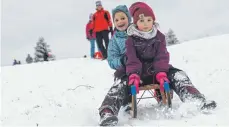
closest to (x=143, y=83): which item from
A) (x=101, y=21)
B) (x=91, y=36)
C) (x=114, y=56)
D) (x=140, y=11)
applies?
(x=114, y=56)

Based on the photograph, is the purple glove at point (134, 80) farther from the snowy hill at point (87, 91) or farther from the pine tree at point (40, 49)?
the pine tree at point (40, 49)

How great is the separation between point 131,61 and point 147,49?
363 millimetres

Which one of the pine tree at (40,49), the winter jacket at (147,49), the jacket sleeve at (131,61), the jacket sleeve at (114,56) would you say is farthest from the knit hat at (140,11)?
the pine tree at (40,49)

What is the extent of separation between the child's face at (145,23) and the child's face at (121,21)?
434 mm

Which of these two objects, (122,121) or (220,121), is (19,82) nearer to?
(122,121)

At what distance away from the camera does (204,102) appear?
5207mm

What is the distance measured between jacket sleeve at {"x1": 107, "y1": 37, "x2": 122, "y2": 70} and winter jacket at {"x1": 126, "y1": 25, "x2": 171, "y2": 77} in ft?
0.90

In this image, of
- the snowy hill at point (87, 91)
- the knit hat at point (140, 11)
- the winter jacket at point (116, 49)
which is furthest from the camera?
the winter jacket at point (116, 49)

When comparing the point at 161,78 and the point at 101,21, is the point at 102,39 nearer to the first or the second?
the point at 101,21

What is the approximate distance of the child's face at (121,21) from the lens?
6.37 m

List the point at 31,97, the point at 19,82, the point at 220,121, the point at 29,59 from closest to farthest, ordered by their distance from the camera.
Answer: the point at 220,121
the point at 31,97
the point at 19,82
the point at 29,59

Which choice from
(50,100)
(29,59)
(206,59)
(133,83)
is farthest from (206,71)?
(29,59)

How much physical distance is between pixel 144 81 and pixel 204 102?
1.03 metres

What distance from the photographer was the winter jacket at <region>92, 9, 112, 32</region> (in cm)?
1334
